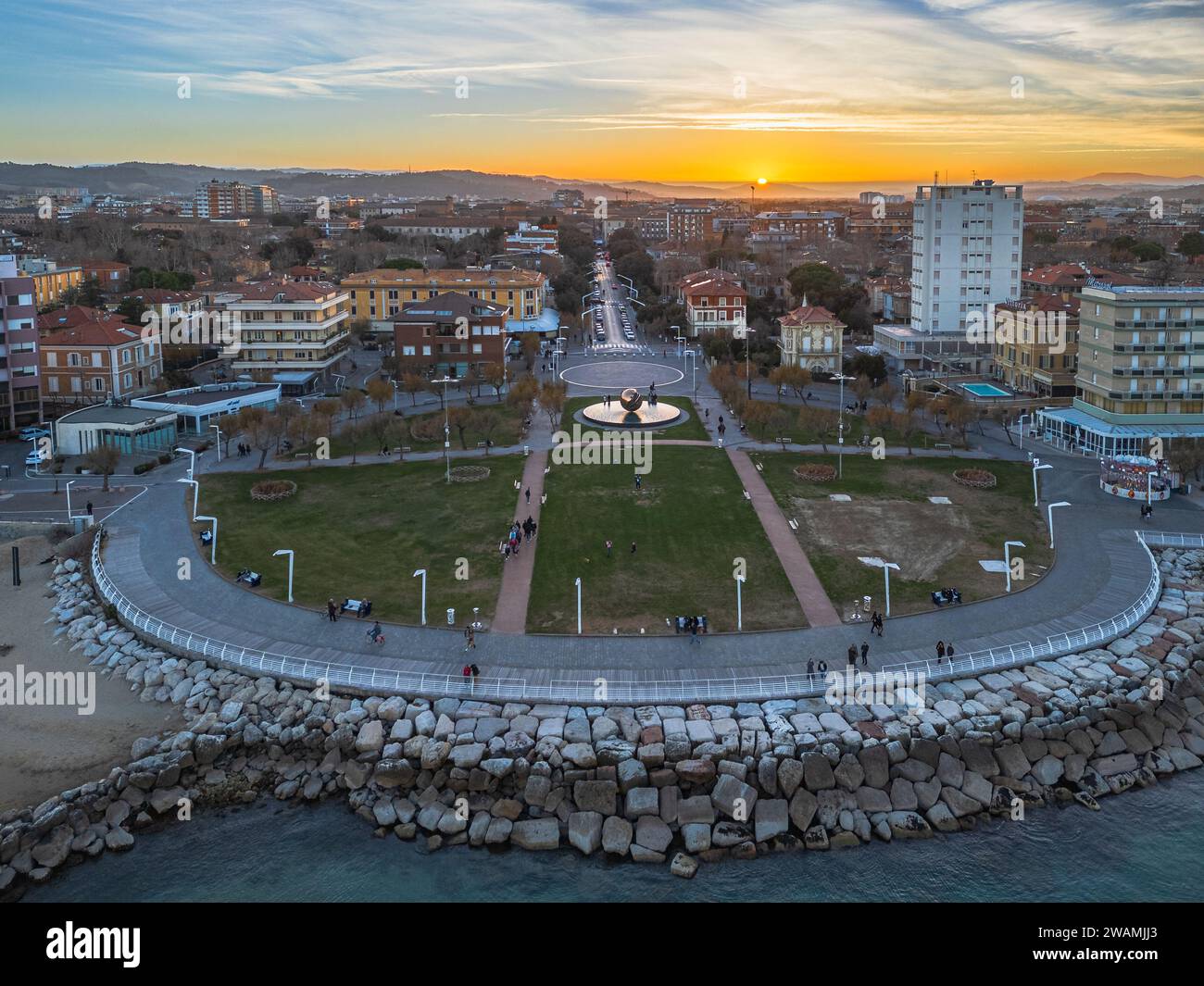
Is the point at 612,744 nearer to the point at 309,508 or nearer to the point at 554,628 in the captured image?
the point at 554,628

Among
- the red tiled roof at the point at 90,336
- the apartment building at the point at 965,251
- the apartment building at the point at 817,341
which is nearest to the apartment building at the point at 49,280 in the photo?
the red tiled roof at the point at 90,336

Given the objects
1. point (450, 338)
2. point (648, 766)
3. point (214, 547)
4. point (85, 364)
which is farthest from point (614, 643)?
point (450, 338)

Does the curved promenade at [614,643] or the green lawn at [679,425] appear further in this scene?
the green lawn at [679,425]

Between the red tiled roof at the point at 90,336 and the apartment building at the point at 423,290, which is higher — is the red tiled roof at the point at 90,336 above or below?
below

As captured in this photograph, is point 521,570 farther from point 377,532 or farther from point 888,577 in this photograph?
point 888,577

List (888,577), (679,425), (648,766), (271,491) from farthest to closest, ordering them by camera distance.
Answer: (679,425) → (271,491) → (888,577) → (648,766)

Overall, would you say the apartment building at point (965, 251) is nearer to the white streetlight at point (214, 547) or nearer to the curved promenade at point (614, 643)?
the curved promenade at point (614, 643)
